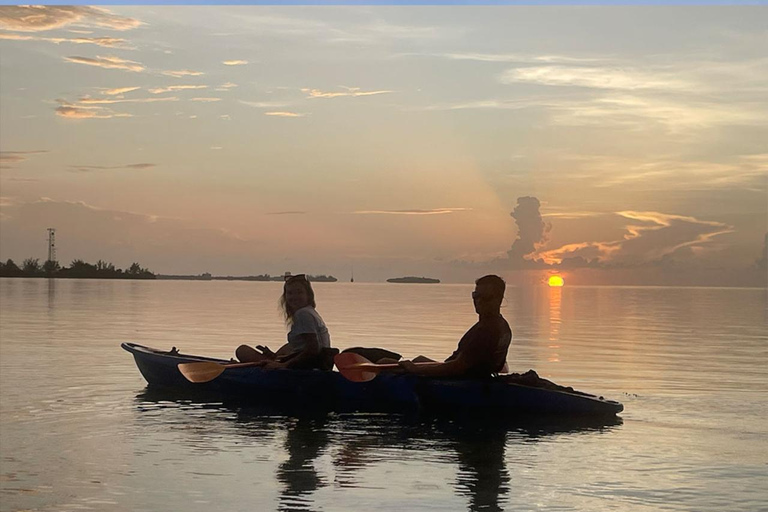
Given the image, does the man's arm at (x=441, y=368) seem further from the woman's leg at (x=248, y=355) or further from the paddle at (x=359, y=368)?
the woman's leg at (x=248, y=355)

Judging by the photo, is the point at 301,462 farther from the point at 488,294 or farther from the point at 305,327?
the point at 305,327

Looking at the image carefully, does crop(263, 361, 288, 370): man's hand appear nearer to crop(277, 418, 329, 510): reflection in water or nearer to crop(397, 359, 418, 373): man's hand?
crop(277, 418, 329, 510): reflection in water

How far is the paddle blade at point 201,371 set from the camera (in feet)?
38.3

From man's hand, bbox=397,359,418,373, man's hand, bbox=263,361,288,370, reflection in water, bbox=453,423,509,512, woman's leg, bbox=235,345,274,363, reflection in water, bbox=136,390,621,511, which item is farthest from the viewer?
woman's leg, bbox=235,345,274,363

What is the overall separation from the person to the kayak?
134 millimetres

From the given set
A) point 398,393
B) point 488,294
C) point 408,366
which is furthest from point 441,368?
point 488,294

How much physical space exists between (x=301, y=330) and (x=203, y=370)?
5.41 feet

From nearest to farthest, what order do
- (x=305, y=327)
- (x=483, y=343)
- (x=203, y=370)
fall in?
(x=483, y=343) → (x=305, y=327) → (x=203, y=370)

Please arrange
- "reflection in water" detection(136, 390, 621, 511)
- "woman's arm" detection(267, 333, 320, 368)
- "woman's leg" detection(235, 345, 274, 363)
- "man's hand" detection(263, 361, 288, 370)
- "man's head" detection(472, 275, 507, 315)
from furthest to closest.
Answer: "woman's leg" detection(235, 345, 274, 363) → "man's hand" detection(263, 361, 288, 370) → "woman's arm" detection(267, 333, 320, 368) → "man's head" detection(472, 275, 507, 315) → "reflection in water" detection(136, 390, 621, 511)

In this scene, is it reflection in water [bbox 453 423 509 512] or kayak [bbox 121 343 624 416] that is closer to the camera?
reflection in water [bbox 453 423 509 512]

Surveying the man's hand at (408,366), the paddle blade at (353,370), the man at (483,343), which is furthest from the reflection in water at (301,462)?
the man at (483,343)

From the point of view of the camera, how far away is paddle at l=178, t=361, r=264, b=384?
38.1 feet

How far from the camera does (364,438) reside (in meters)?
9.24

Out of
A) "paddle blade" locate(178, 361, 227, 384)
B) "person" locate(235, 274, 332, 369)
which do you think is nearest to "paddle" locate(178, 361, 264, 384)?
"paddle blade" locate(178, 361, 227, 384)
